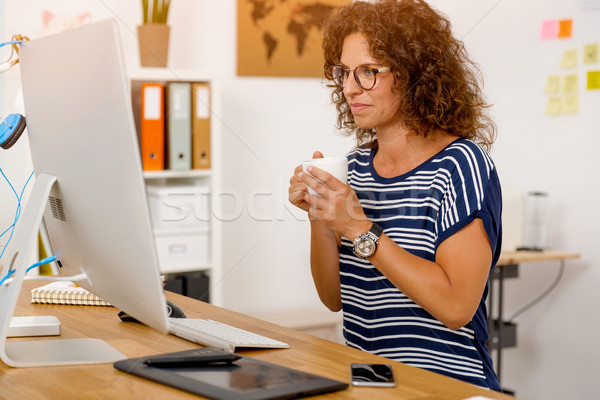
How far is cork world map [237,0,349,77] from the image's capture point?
325cm

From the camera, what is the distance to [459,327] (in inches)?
52.7

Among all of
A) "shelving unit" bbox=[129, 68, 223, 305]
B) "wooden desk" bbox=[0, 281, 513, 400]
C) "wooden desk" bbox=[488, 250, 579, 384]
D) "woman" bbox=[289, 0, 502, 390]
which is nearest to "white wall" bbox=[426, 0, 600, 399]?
"wooden desk" bbox=[488, 250, 579, 384]

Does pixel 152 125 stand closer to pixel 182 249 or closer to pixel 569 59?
pixel 182 249

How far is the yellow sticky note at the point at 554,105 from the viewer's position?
9.96 ft

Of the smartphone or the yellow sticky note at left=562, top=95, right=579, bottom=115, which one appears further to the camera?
the yellow sticky note at left=562, top=95, right=579, bottom=115

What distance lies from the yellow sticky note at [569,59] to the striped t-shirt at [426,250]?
176cm

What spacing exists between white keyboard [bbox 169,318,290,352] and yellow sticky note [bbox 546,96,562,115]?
7.40 ft

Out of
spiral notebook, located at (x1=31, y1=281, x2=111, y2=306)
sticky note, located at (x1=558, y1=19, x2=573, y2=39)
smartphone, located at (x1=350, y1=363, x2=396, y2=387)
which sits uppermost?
sticky note, located at (x1=558, y1=19, x2=573, y2=39)

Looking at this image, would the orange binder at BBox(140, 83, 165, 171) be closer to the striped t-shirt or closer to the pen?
the striped t-shirt

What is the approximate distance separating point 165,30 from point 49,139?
6.37 ft

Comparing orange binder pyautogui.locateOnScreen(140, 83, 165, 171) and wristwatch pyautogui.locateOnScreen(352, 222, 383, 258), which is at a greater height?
orange binder pyautogui.locateOnScreen(140, 83, 165, 171)

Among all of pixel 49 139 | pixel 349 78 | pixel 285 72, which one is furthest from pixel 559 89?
pixel 49 139

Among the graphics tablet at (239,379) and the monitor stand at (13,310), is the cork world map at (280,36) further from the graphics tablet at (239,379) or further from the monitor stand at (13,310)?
the graphics tablet at (239,379)

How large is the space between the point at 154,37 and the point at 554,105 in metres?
1.74
